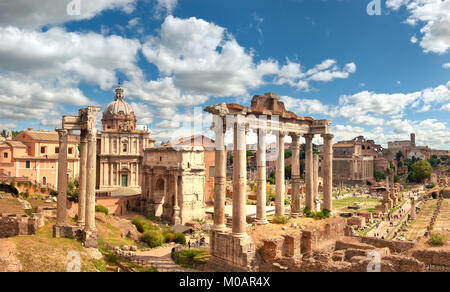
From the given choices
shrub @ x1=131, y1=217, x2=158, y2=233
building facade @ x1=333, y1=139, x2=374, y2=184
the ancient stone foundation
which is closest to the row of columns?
the ancient stone foundation

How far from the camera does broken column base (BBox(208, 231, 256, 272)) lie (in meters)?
14.7

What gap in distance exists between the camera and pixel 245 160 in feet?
51.6

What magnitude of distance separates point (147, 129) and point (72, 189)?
18.2m

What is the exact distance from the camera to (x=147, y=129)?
47875 millimetres

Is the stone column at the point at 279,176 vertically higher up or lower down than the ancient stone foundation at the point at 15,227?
higher up

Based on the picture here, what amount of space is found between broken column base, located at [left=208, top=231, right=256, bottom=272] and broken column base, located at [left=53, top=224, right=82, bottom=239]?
26.1ft

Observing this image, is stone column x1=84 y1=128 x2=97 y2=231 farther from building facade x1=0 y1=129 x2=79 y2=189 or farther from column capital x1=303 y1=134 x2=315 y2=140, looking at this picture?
building facade x1=0 y1=129 x2=79 y2=189

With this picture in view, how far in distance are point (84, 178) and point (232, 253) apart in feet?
30.9

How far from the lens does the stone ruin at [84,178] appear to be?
17984 millimetres

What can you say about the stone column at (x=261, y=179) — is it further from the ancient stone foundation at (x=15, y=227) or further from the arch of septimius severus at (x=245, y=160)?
the ancient stone foundation at (x=15, y=227)

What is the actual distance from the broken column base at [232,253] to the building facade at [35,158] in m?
30.6

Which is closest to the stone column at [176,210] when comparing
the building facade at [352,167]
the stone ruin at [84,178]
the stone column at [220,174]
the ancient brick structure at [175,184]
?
the ancient brick structure at [175,184]

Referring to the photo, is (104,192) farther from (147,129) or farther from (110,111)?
(110,111)
